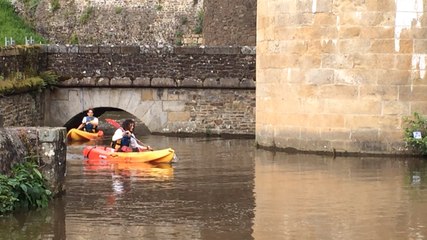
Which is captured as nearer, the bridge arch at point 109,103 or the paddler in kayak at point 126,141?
the paddler in kayak at point 126,141

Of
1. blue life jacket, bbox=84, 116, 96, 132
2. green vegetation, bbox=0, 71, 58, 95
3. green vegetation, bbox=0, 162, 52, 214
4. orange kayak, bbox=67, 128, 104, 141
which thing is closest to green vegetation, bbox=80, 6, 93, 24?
green vegetation, bbox=0, 71, 58, 95

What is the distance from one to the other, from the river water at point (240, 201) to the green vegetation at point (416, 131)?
0.48 m

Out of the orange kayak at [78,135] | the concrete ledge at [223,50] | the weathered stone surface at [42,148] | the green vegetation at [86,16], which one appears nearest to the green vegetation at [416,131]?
A: the concrete ledge at [223,50]

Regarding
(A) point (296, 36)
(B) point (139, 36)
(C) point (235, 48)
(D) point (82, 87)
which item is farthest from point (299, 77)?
(B) point (139, 36)

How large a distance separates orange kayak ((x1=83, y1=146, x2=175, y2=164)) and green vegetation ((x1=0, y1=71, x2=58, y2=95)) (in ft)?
14.0

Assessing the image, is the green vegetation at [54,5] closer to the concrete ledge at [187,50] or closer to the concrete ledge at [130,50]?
the concrete ledge at [130,50]

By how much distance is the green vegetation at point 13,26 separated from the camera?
46.0 metres

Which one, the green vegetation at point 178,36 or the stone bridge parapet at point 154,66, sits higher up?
the green vegetation at point 178,36

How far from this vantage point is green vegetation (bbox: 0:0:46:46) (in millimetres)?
45969

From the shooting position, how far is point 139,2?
46688 millimetres

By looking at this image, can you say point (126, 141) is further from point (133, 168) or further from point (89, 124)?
point (89, 124)

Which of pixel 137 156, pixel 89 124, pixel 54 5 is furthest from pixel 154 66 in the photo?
pixel 54 5

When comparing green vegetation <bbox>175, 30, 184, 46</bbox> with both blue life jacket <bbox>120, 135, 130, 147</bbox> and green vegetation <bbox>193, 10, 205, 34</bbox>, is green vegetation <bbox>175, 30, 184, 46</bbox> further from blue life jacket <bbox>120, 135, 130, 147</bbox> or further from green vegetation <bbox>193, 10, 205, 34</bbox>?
blue life jacket <bbox>120, 135, 130, 147</bbox>

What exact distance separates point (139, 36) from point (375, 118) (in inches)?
1051
